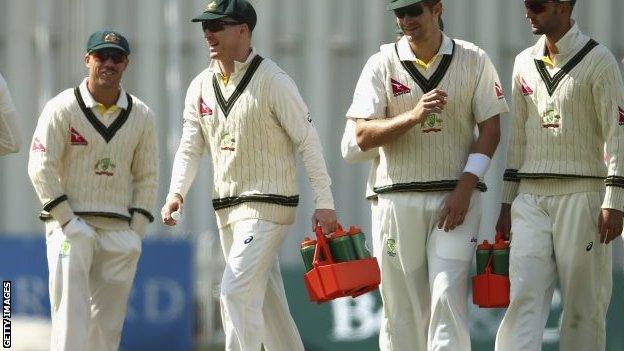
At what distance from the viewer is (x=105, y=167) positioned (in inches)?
383

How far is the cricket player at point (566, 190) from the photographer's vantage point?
842 centimetres

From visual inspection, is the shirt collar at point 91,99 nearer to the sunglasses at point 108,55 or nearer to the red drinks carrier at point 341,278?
the sunglasses at point 108,55

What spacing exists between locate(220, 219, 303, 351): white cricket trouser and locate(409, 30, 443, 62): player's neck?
1166 millimetres

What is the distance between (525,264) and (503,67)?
6.09 metres

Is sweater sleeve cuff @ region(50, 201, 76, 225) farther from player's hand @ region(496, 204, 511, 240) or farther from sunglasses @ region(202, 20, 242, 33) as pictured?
player's hand @ region(496, 204, 511, 240)

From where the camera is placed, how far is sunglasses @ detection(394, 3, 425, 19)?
839cm

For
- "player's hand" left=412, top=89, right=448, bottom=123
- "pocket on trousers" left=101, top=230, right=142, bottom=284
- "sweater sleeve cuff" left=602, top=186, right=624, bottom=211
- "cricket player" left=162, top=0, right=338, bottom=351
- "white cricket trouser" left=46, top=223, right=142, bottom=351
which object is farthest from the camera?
"pocket on trousers" left=101, top=230, right=142, bottom=284

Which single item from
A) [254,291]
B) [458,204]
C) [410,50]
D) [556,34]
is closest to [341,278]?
[254,291]

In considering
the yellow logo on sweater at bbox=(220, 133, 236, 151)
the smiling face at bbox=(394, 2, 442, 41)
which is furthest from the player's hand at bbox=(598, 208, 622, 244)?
the yellow logo on sweater at bbox=(220, 133, 236, 151)

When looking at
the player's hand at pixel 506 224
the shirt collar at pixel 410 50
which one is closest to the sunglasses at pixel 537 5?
the shirt collar at pixel 410 50

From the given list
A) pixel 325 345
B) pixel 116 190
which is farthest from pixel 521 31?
pixel 116 190

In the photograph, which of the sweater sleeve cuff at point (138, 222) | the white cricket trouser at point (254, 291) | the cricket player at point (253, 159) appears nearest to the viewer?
the white cricket trouser at point (254, 291)

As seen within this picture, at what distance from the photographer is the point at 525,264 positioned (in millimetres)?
8422

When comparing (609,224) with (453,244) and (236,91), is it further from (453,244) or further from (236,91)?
(236,91)
